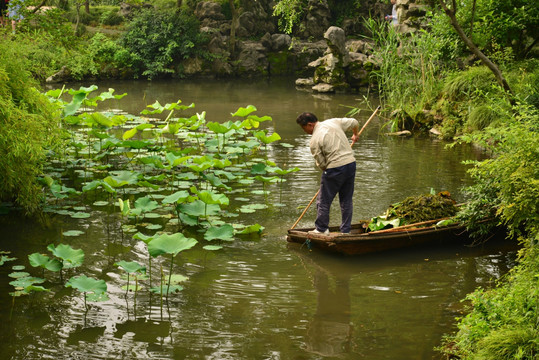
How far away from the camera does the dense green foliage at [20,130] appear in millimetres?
7246

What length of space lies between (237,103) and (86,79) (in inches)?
326

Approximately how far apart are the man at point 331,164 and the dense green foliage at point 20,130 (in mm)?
3351

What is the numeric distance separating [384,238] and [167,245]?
2.53 m

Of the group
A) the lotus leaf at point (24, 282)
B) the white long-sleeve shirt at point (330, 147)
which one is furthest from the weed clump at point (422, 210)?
the lotus leaf at point (24, 282)

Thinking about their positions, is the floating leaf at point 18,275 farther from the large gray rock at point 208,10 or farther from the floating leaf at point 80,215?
the large gray rock at point 208,10

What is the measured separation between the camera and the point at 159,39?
1011 inches

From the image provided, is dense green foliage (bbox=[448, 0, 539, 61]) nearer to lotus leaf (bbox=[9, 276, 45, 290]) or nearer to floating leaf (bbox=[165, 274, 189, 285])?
floating leaf (bbox=[165, 274, 189, 285])

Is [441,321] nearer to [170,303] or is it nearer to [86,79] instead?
[170,303]

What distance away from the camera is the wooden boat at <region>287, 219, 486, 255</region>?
670 cm

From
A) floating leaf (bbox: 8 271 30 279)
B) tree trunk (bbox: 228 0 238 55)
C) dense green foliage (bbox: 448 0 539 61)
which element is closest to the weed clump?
floating leaf (bbox: 8 271 30 279)

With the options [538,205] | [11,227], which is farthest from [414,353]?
[11,227]

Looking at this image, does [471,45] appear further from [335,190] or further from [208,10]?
[208,10]

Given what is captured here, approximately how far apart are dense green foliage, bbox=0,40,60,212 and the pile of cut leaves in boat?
424 centimetres

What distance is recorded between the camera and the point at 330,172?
6.92 m
